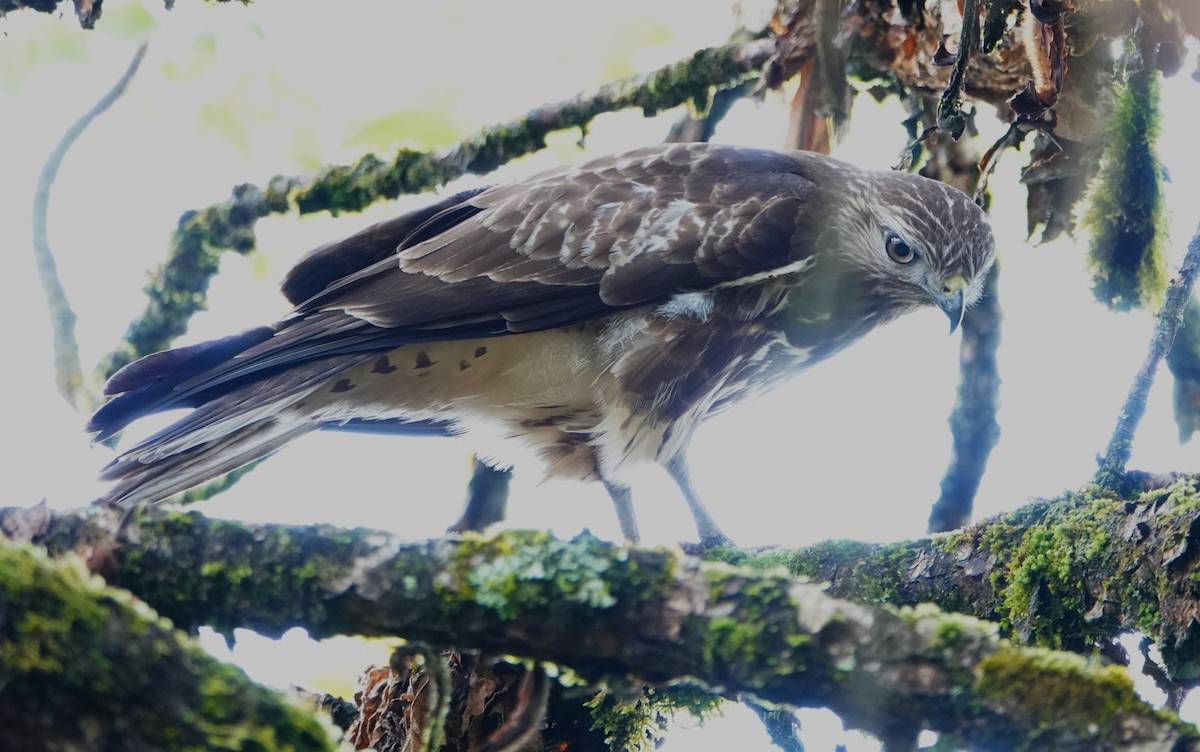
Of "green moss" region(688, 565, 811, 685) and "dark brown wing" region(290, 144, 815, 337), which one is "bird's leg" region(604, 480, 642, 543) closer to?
"dark brown wing" region(290, 144, 815, 337)

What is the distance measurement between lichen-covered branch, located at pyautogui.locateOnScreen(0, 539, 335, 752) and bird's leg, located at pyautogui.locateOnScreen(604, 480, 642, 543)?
3.19 metres

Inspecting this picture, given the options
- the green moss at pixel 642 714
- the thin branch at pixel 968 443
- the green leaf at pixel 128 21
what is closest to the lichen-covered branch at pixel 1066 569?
the green moss at pixel 642 714

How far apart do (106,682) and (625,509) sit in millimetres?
3401

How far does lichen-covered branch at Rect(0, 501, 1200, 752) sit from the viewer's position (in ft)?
5.75

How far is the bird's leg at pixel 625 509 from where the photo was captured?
4.64m

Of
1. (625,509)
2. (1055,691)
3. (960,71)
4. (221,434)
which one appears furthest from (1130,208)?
(221,434)

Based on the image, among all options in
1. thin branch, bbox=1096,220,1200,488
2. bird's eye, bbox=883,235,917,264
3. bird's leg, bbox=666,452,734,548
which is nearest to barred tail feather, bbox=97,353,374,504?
bird's leg, bbox=666,452,734,548

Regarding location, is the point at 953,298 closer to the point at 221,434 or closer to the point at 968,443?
the point at 968,443

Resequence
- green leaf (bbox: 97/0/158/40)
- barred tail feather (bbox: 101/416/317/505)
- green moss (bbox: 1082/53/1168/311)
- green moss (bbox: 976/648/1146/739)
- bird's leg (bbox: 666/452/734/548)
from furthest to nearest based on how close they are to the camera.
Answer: green leaf (bbox: 97/0/158/40) < bird's leg (bbox: 666/452/734/548) < green moss (bbox: 1082/53/1168/311) < barred tail feather (bbox: 101/416/317/505) < green moss (bbox: 976/648/1146/739)

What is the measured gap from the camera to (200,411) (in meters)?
3.70

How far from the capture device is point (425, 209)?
14.9 feet

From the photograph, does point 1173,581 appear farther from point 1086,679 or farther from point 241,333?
point 241,333

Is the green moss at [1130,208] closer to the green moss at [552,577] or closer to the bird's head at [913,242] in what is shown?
the bird's head at [913,242]

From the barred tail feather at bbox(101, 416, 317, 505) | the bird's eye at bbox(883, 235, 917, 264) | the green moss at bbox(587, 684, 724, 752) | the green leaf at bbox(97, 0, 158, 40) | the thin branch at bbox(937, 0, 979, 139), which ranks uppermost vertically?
the green leaf at bbox(97, 0, 158, 40)
